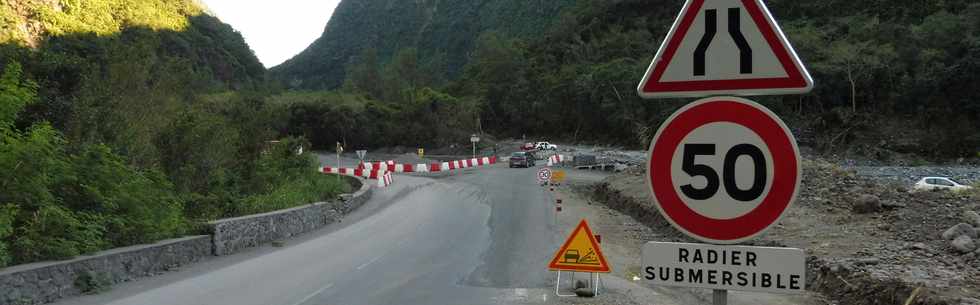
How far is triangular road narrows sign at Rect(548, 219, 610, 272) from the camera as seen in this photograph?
9.97 m

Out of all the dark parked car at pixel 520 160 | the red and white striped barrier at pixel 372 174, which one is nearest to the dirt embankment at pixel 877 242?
the red and white striped barrier at pixel 372 174

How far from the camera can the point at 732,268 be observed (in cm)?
268

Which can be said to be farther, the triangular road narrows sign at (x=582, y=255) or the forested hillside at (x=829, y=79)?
the forested hillside at (x=829, y=79)

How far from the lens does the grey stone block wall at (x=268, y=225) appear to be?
14.8 meters

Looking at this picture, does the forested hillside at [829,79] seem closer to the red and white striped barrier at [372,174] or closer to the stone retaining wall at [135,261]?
the red and white striped barrier at [372,174]

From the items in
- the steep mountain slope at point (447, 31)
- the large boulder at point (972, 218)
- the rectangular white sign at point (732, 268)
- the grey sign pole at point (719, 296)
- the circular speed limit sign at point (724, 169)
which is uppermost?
the steep mountain slope at point (447, 31)

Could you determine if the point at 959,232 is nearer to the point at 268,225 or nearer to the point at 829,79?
the point at 268,225

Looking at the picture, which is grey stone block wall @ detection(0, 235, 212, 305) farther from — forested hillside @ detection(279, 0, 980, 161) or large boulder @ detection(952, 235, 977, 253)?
forested hillside @ detection(279, 0, 980, 161)

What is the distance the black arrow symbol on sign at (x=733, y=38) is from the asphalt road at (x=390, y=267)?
302 inches

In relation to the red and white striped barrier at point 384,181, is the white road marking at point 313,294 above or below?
below

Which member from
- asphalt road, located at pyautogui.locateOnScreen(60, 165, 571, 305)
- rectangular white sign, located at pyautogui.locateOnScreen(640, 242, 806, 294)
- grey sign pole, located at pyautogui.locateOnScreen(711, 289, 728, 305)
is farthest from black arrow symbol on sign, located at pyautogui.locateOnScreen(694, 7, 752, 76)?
asphalt road, located at pyautogui.locateOnScreen(60, 165, 571, 305)

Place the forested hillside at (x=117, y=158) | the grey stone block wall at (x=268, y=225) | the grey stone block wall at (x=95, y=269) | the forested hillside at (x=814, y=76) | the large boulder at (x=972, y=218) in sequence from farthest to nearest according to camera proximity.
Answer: the forested hillside at (x=814, y=76) → the grey stone block wall at (x=268, y=225) → the large boulder at (x=972, y=218) → the forested hillside at (x=117, y=158) → the grey stone block wall at (x=95, y=269)

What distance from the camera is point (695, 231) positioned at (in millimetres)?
2650

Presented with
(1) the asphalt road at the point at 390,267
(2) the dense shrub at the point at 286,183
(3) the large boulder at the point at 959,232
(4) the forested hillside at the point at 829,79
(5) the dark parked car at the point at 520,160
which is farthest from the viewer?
(4) the forested hillside at the point at 829,79
